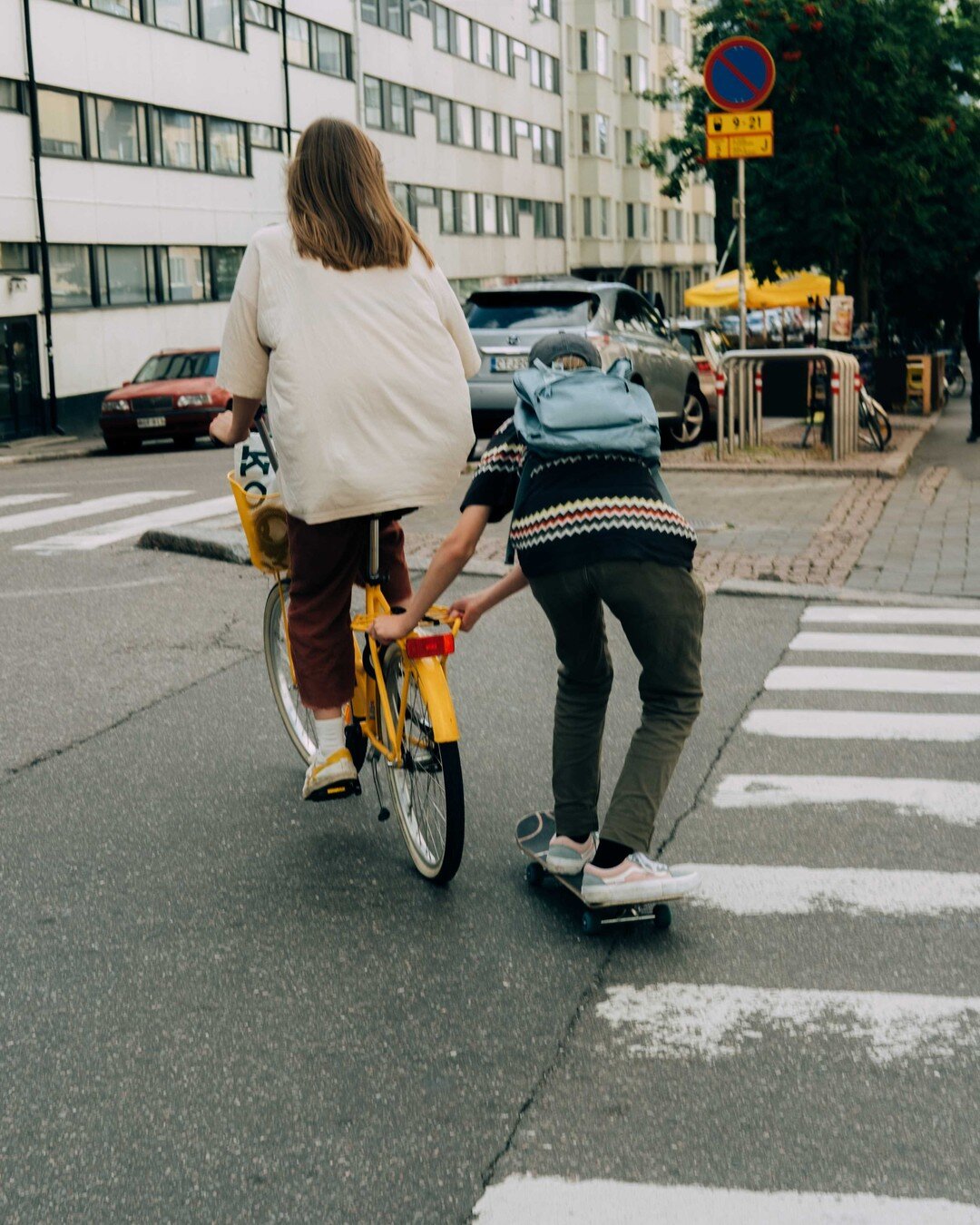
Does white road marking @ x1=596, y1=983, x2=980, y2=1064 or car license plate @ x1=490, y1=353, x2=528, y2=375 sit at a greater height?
car license plate @ x1=490, y1=353, x2=528, y2=375

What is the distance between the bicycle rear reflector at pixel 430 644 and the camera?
4.65 metres

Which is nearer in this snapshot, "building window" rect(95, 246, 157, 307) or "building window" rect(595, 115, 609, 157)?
"building window" rect(95, 246, 157, 307)

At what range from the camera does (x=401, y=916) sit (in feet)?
15.1

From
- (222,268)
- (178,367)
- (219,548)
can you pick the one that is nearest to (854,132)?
(178,367)

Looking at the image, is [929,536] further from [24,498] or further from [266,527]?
[24,498]

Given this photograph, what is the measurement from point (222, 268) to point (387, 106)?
1263 centimetres

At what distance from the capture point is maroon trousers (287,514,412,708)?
5008mm

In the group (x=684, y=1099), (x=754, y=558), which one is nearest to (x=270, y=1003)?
(x=684, y=1099)

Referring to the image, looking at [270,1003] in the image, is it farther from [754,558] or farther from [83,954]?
[754,558]

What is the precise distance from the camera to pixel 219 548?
11320 mm

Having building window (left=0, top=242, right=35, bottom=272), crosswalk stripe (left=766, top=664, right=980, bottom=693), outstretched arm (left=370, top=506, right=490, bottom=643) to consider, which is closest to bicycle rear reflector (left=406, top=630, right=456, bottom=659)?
outstretched arm (left=370, top=506, right=490, bottom=643)

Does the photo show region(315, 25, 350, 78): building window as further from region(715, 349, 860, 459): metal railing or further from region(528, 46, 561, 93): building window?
region(715, 349, 860, 459): metal railing

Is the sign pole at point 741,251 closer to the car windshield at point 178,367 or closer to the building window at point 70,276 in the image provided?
the car windshield at point 178,367

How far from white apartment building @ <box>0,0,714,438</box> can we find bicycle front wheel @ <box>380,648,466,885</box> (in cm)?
2583
